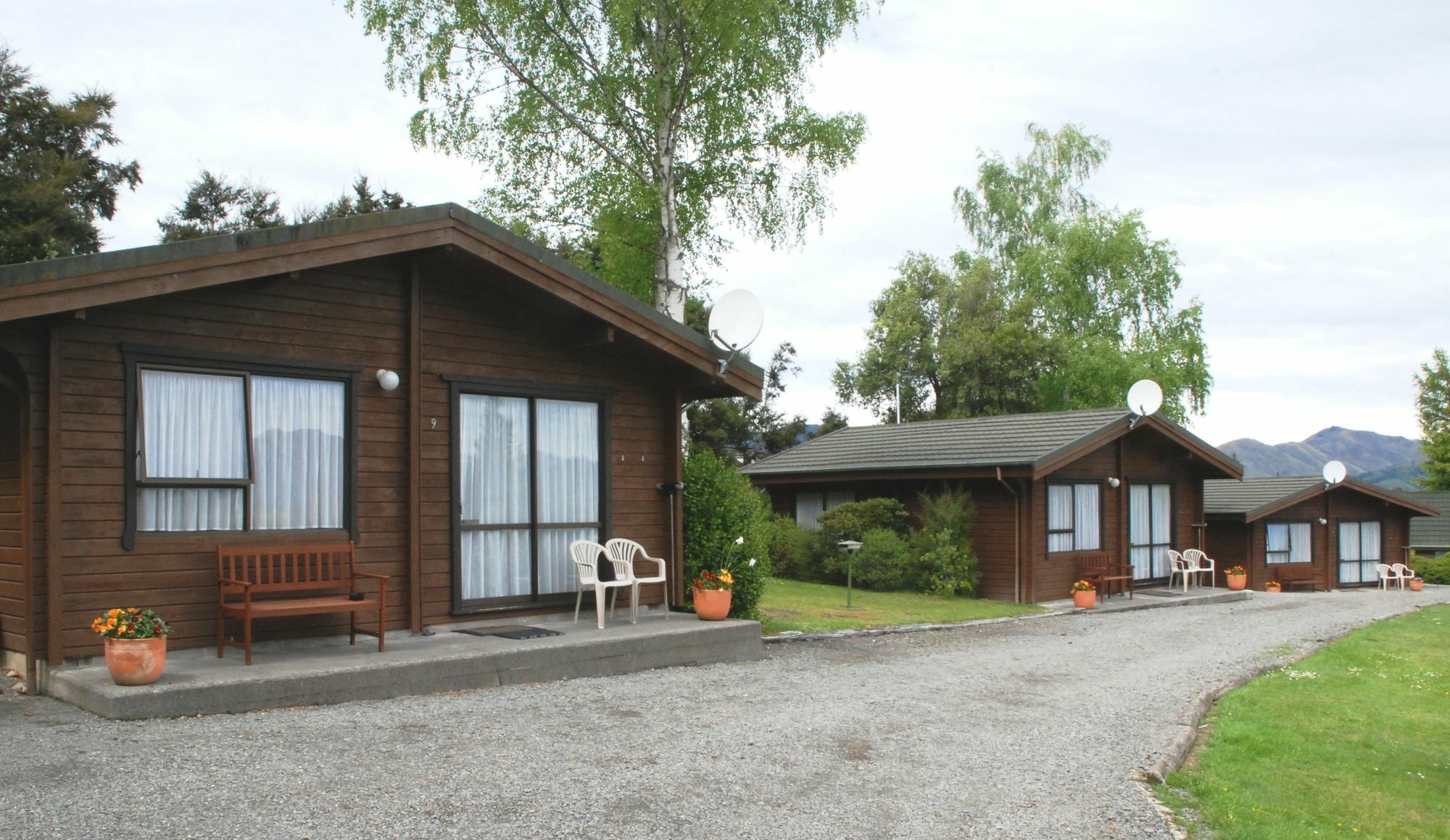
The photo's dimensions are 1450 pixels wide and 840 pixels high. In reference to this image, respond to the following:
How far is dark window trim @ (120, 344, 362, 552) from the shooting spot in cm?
746

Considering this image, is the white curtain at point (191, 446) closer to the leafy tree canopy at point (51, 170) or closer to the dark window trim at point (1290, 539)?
the leafy tree canopy at point (51, 170)

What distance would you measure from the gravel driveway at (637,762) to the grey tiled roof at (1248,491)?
53.6ft

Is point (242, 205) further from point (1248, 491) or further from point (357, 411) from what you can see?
point (1248, 491)

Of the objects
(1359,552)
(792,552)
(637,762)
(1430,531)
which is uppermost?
(637,762)

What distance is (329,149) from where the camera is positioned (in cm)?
3109

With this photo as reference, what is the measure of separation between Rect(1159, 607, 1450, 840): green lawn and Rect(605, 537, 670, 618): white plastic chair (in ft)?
14.7

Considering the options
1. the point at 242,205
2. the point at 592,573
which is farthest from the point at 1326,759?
the point at 242,205

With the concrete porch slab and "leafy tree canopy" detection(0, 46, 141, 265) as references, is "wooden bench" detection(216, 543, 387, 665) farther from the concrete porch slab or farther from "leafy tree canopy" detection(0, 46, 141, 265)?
"leafy tree canopy" detection(0, 46, 141, 265)

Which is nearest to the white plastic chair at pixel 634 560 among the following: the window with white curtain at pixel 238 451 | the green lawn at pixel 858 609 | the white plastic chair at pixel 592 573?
the white plastic chair at pixel 592 573

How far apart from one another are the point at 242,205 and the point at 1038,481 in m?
21.6

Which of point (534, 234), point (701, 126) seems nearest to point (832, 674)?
point (701, 126)

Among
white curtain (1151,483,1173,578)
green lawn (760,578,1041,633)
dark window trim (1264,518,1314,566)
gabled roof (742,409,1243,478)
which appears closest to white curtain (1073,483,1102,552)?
gabled roof (742,409,1243,478)

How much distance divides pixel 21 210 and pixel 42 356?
59.6ft

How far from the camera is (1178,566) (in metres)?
20.5
